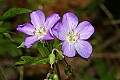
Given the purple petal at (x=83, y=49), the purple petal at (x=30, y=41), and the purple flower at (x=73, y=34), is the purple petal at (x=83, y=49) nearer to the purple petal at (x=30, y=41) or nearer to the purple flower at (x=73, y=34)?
the purple flower at (x=73, y=34)

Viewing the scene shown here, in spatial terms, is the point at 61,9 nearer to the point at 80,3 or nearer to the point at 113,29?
the point at 80,3

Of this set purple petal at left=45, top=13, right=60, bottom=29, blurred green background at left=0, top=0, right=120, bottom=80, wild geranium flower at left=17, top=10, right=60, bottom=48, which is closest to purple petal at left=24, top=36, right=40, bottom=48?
wild geranium flower at left=17, top=10, right=60, bottom=48

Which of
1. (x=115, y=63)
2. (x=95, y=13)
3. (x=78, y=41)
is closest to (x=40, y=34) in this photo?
(x=78, y=41)

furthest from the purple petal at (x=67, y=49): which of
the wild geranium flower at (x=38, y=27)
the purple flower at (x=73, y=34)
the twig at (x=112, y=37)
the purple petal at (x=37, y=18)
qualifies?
the twig at (x=112, y=37)

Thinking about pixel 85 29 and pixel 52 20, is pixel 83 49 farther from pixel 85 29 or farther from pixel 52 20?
pixel 52 20

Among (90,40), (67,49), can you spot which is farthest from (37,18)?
(90,40)

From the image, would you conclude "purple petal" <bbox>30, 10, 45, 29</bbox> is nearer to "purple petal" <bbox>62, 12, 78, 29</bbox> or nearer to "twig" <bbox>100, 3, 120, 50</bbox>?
"purple petal" <bbox>62, 12, 78, 29</bbox>

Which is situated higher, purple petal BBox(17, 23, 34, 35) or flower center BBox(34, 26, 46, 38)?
purple petal BBox(17, 23, 34, 35)

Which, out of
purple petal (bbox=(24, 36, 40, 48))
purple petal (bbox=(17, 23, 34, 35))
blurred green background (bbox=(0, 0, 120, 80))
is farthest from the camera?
blurred green background (bbox=(0, 0, 120, 80))
